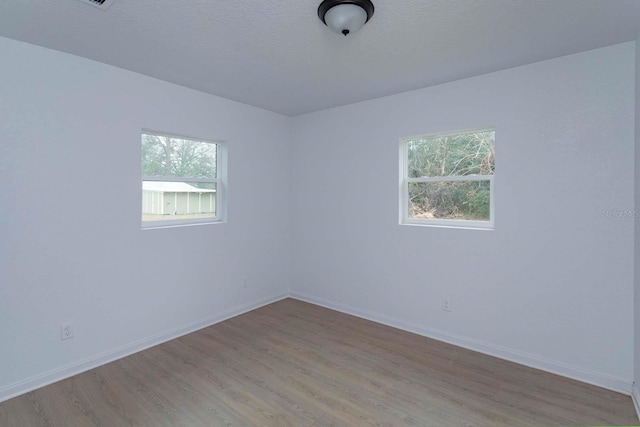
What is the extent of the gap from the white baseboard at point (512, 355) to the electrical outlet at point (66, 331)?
2.75m

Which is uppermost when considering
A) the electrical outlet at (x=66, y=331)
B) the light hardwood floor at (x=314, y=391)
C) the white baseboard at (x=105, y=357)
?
the electrical outlet at (x=66, y=331)

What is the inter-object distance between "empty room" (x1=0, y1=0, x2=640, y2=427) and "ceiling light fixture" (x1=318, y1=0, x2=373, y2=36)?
12 millimetres

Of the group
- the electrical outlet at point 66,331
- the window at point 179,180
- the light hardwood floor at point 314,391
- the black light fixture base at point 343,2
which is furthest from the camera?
the window at point 179,180

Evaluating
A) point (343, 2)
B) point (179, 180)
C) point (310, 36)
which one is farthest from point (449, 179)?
point (179, 180)

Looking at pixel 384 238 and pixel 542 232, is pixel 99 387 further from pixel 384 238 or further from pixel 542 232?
pixel 542 232

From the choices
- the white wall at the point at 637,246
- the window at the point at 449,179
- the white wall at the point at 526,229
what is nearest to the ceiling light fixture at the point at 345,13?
the white wall at the point at 526,229

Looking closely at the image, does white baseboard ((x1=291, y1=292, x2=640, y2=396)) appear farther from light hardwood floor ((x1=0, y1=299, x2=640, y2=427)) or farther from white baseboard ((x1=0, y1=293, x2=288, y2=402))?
white baseboard ((x1=0, y1=293, x2=288, y2=402))

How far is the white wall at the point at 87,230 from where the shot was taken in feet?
7.41

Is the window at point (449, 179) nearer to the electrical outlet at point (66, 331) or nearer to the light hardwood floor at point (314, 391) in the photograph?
the light hardwood floor at point (314, 391)

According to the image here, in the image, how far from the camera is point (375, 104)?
358cm

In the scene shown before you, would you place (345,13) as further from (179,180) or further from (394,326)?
(394,326)

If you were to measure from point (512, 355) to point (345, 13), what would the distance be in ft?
9.91

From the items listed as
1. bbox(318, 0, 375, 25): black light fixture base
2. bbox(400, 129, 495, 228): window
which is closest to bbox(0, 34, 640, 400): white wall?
bbox(400, 129, 495, 228): window

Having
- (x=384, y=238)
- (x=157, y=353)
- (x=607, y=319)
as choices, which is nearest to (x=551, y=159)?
→ (x=607, y=319)
